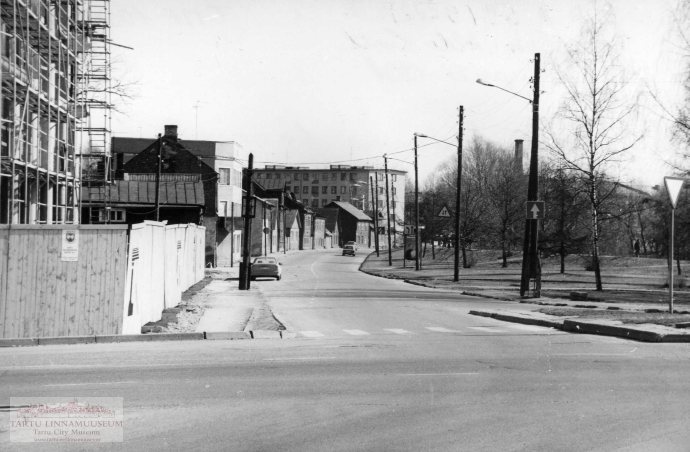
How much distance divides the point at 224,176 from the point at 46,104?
4312cm

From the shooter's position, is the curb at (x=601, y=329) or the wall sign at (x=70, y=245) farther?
the wall sign at (x=70, y=245)

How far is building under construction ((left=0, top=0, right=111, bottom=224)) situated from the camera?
22.4m

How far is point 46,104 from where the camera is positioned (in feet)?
84.9

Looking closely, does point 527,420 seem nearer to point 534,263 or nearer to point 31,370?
point 31,370

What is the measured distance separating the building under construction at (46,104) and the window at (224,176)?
32672 mm

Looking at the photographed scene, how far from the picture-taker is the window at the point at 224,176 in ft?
224

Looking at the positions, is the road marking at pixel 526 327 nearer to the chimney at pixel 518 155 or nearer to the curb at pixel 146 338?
the curb at pixel 146 338

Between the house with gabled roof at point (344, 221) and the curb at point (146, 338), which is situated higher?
the house with gabled roof at point (344, 221)

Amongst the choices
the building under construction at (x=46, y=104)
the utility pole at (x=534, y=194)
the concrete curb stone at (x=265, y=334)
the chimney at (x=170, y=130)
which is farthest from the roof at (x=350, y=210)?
the concrete curb stone at (x=265, y=334)

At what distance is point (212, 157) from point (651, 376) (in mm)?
62429

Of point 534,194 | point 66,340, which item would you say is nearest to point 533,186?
point 534,194

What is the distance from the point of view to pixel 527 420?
7.66 m

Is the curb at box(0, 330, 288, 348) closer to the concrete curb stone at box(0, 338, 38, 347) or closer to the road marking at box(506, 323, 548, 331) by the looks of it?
the concrete curb stone at box(0, 338, 38, 347)

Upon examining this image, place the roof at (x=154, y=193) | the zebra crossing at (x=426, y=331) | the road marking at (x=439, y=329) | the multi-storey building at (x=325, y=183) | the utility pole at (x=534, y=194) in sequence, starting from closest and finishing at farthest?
the zebra crossing at (x=426, y=331)
the road marking at (x=439, y=329)
the utility pole at (x=534, y=194)
the roof at (x=154, y=193)
the multi-storey building at (x=325, y=183)
